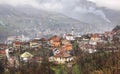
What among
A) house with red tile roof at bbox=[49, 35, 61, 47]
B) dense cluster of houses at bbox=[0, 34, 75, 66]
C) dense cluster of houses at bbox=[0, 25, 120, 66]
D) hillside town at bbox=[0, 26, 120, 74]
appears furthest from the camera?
house with red tile roof at bbox=[49, 35, 61, 47]

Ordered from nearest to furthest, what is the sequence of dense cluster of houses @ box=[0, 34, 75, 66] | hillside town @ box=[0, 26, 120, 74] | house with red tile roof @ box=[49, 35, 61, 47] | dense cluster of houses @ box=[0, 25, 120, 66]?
hillside town @ box=[0, 26, 120, 74], dense cluster of houses @ box=[0, 34, 75, 66], dense cluster of houses @ box=[0, 25, 120, 66], house with red tile roof @ box=[49, 35, 61, 47]

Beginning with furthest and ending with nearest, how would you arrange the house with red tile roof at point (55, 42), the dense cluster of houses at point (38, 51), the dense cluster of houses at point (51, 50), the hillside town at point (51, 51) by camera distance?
the house with red tile roof at point (55, 42)
the dense cluster of houses at point (51, 50)
the dense cluster of houses at point (38, 51)
the hillside town at point (51, 51)

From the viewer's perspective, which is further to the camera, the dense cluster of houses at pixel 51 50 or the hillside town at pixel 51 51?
the dense cluster of houses at pixel 51 50

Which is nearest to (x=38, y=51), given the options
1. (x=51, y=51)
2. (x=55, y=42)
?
(x=51, y=51)

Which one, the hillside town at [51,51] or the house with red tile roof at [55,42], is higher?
the house with red tile roof at [55,42]

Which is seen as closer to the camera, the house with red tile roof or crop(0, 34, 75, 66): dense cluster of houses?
crop(0, 34, 75, 66): dense cluster of houses

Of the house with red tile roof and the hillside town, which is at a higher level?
the house with red tile roof

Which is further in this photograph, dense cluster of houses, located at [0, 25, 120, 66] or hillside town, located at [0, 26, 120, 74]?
dense cluster of houses, located at [0, 25, 120, 66]

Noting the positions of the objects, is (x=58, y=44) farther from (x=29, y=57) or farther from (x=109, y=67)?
(x=109, y=67)

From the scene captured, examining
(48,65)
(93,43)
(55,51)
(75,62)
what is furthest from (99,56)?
(93,43)

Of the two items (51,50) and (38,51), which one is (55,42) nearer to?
(51,50)

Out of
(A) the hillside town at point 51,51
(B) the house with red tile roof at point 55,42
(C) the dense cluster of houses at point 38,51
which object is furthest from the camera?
(B) the house with red tile roof at point 55,42
